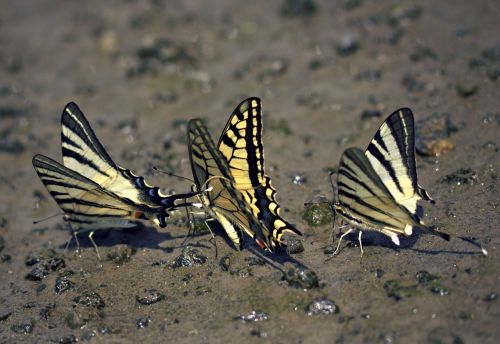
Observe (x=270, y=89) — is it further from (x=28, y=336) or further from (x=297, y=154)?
(x=28, y=336)

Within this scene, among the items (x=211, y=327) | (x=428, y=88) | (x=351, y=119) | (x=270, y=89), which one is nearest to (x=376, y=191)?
(x=211, y=327)

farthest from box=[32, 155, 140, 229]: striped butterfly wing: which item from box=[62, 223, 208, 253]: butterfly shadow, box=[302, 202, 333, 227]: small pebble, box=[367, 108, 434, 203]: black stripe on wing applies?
box=[367, 108, 434, 203]: black stripe on wing

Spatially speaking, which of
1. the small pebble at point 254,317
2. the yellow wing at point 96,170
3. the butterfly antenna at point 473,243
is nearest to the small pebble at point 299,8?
the yellow wing at point 96,170

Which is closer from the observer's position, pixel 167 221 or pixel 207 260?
pixel 207 260

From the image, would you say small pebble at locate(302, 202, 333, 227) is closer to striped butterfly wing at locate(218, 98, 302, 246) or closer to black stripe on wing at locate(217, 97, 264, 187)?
striped butterfly wing at locate(218, 98, 302, 246)

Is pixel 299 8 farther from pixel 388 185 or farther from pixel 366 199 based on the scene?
Result: pixel 366 199

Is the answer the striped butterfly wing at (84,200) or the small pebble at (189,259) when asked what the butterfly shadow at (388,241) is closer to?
the small pebble at (189,259)

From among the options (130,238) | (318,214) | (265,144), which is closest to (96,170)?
(130,238)
